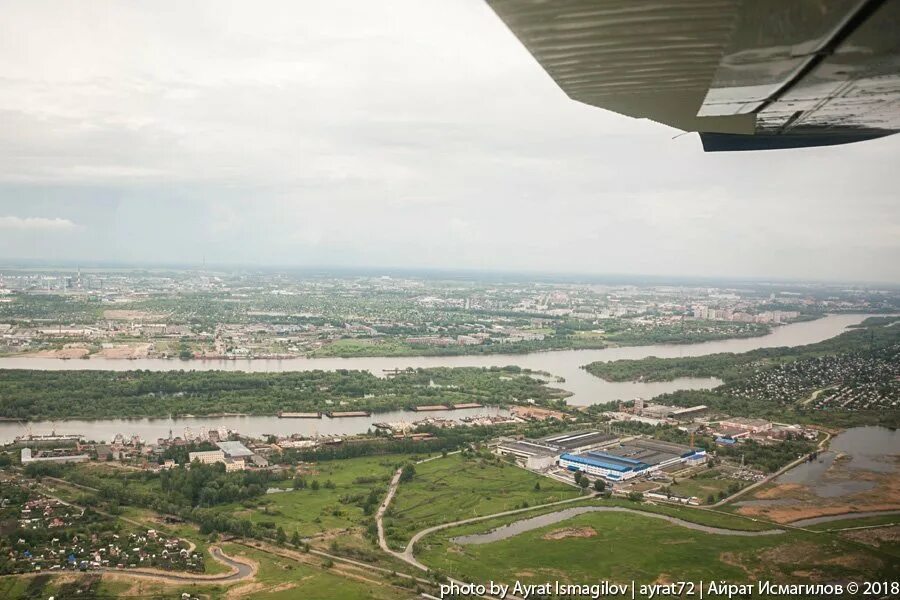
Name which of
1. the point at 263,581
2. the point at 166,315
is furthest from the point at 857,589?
the point at 166,315

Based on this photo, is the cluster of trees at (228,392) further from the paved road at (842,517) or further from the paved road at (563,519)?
the paved road at (842,517)

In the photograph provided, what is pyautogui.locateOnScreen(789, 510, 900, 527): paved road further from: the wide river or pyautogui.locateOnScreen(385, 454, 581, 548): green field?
the wide river

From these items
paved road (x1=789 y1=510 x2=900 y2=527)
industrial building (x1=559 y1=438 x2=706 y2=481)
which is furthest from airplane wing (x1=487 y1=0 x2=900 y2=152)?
industrial building (x1=559 y1=438 x2=706 y2=481)

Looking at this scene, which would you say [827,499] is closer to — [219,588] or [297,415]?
[219,588]

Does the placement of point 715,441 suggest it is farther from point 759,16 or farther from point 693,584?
point 759,16

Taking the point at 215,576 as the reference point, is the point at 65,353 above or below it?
above

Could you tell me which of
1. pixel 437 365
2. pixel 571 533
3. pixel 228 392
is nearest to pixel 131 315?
pixel 437 365
